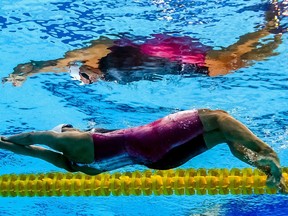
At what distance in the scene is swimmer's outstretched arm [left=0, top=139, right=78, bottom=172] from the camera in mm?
3387

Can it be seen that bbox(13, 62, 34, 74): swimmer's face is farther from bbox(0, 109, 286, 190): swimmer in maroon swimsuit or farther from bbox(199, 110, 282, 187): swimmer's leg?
bbox(199, 110, 282, 187): swimmer's leg

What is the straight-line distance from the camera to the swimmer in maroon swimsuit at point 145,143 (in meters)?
3.02

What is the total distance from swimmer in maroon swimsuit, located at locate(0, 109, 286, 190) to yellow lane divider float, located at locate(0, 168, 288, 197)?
36cm

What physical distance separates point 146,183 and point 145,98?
150 centimetres

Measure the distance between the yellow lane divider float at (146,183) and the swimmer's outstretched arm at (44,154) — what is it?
1.22 feet

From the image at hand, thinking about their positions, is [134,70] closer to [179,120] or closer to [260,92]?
[260,92]

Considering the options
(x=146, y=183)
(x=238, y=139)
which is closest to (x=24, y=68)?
(x=146, y=183)

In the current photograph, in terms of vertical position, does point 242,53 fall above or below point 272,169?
above

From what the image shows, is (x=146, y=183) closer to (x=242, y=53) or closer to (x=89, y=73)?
(x=89, y=73)

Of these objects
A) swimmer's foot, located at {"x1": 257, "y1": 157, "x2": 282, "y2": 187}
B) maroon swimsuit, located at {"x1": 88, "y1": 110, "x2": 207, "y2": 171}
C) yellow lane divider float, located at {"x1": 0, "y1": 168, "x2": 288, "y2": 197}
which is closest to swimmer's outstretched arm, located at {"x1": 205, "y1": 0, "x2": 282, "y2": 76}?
yellow lane divider float, located at {"x1": 0, "y1": 168, "x2": 288, "y2": 197}

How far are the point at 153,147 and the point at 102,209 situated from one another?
1.79m

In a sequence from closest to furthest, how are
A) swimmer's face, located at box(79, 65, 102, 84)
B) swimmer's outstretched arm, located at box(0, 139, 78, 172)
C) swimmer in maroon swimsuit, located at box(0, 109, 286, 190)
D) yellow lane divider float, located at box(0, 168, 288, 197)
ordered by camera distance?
1. swimmer in maroon swimsuit, located at box(0, 109, 286, 190)
2. swimmer's outstretched arm, located at box(0, 139, 78, 172)
3. yellow lane divider float, located at box(0, 168, 288, 197)
4. swimmer's face, located at box(79, 65, 102, 84)

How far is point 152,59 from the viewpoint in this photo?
484 centimetres

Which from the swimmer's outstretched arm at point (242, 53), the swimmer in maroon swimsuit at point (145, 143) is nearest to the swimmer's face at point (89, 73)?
the swimmer's outstretched arm at point (242, 53)
